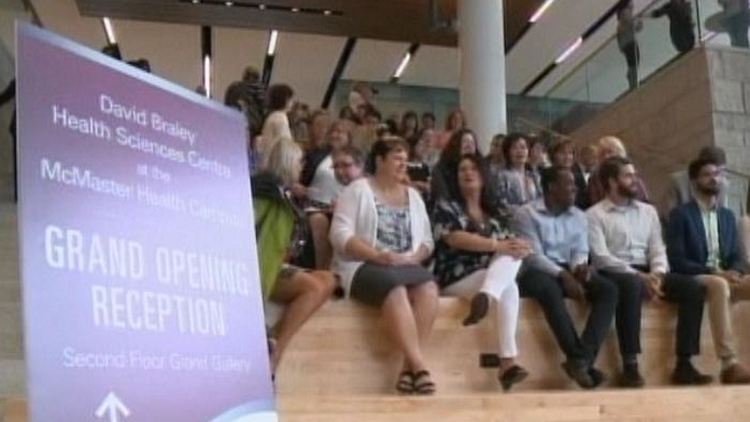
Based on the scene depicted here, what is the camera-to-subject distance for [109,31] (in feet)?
40.4

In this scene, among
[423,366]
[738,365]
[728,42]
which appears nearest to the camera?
[423,366]

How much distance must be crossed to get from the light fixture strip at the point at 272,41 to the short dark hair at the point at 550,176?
7546 millimetres

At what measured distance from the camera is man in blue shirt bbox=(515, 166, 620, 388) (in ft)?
14.7

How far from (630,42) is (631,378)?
5.83 metres

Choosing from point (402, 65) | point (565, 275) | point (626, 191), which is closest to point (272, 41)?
point (402, 65)

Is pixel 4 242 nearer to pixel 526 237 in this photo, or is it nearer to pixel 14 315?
pixel 14 315

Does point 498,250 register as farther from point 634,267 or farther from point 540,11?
point 540,11

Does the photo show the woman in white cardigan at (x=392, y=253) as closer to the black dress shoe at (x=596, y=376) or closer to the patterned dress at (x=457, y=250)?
the patterned dress at (x=457, y=250)

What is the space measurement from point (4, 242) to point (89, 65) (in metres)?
3.86

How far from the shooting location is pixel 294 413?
3453 millimetres

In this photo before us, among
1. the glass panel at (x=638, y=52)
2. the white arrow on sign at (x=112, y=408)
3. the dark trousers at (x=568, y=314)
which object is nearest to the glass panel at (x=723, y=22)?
the glass panel at (x=638, y=52)

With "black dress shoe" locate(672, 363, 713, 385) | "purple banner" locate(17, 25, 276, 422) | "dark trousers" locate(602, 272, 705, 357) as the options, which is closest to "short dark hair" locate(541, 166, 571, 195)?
"dark trousers" locate(602, 272, 705, 357)

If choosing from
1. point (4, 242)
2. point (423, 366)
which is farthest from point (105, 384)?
point (4, 242)

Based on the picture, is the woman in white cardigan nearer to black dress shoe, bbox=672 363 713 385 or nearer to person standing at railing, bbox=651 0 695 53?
black dress shoe, bbox=672 363 713 385
